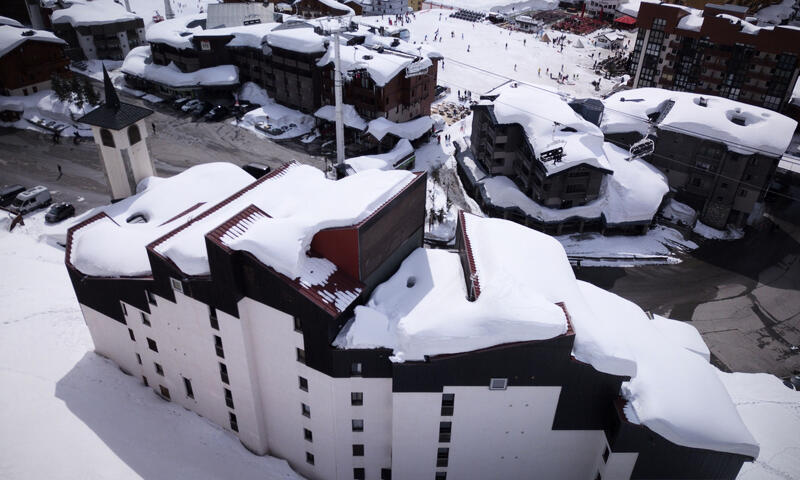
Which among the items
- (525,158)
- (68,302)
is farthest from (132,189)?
(525,158)

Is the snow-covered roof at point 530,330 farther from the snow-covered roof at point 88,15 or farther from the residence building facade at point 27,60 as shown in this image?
the snow-covered roof at point 88,15

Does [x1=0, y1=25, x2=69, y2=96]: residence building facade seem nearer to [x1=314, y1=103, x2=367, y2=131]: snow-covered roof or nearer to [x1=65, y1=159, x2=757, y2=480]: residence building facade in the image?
[x1=314, y1=103, x2=367, y2=131]: snow-covered roof

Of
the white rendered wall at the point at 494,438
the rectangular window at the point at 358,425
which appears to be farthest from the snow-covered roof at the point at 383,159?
the white rendered wall at the point at 494,438

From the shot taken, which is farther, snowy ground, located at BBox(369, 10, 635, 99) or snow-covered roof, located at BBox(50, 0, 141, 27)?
snowy ground, located at BBox(369, 10, 635, 99)

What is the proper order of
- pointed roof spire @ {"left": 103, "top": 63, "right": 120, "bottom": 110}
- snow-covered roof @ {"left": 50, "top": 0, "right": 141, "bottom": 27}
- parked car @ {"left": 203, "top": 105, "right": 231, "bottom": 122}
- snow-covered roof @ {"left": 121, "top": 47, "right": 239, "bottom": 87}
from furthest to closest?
1. snow-covered roof @ {"left": 50, "top": 0, "right": 141, "bottom": 27}
2. snow-covered roof @ {"left": 121, "top": 47, "right": 239, "bottom": 87}
3. parked car @ {"left": 203, "top": 105, "right": 231, "bottom": 122}
4. pointed roof spire @ {"left": 103, "top": 63, "right": 120, "bottom": 110}

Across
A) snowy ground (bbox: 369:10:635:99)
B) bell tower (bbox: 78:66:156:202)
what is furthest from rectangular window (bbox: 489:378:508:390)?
snowy ground (bbox: 369:10:635:99)

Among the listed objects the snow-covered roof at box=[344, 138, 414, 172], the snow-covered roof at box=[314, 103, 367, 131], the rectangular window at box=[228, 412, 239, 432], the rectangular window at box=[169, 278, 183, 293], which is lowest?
the rectangular window at box=[228, 412, 239, 432]

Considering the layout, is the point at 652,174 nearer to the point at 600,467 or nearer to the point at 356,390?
the point at 600,467
